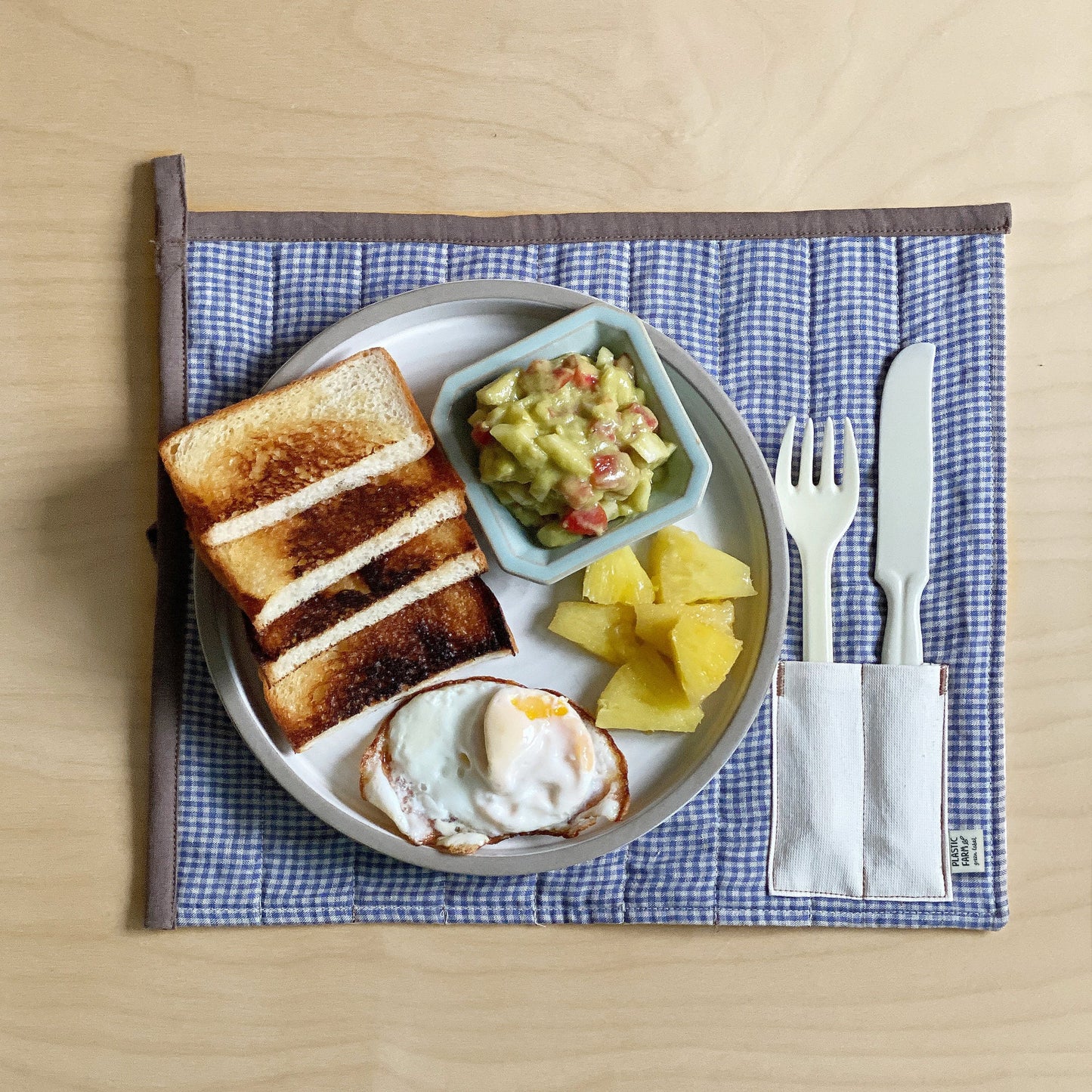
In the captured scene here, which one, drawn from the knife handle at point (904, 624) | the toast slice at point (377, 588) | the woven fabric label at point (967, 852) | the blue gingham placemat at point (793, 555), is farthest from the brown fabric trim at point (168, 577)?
the woven fabric label at point (967, 852)

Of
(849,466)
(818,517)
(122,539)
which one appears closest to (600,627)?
(818,517)

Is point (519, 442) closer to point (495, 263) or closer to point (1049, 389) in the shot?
point (495, 263)

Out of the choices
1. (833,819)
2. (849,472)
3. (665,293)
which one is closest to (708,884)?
(833,819)

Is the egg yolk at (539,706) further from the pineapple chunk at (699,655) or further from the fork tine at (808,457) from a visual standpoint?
the fork tine at (808,457)

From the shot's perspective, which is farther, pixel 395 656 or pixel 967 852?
pixel 967 852

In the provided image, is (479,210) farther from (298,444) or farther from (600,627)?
(600,627)

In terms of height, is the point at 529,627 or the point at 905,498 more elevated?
the point at 905,498

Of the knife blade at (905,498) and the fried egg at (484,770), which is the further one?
the knife blade at (905,498)
